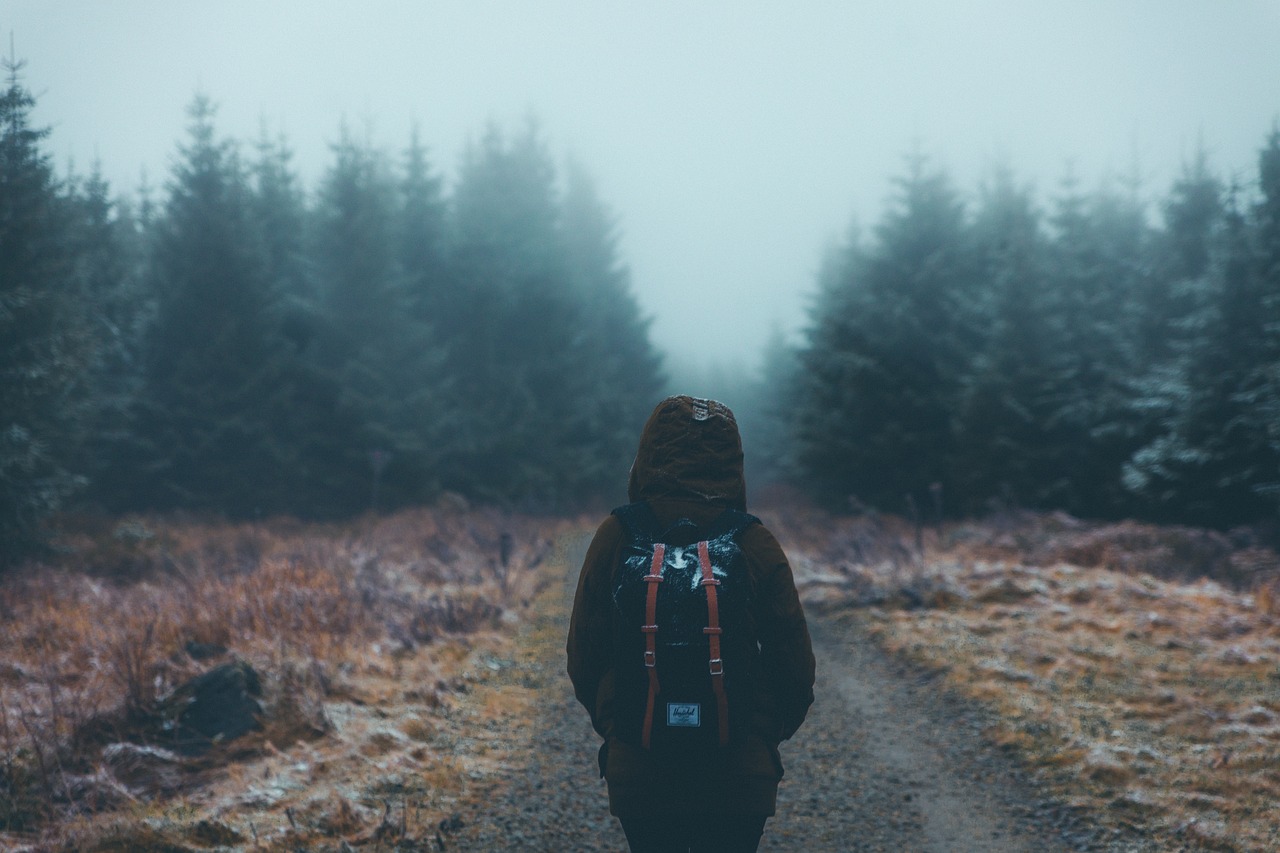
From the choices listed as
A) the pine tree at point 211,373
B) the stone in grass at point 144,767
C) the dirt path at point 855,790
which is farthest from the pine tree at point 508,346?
the stone in grass at point 144,767

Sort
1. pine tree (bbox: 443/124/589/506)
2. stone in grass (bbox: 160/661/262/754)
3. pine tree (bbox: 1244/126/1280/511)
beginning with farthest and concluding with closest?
pine tree (bbox: 443/124/589/506), pine tree (bbox: 1244/126/1280/511), stone in grass (bbox: 160/661/262/754)

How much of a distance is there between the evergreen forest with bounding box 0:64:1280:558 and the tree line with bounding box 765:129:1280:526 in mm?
83

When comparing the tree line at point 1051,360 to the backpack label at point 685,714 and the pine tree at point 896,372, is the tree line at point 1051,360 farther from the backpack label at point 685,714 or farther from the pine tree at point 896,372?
the backpack label at point 685,714

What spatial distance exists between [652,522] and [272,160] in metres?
31.7

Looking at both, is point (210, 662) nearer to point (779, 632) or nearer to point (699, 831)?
point (699, 831)

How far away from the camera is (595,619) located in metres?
2.67

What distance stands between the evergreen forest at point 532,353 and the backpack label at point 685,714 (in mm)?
15583

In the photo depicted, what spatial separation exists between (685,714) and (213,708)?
4.57 meters

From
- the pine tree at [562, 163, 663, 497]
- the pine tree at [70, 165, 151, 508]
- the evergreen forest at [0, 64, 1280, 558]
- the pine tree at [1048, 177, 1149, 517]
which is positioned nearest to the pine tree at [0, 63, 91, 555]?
the evergreen forest at [0, 64, 1280, 558]

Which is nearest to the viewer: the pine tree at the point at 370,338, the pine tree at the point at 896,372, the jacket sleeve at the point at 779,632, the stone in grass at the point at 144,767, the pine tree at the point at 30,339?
the jacket sleeve at the point at 779,632

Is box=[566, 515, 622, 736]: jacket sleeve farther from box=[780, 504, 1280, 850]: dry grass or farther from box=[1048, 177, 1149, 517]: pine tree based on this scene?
box=[1048, 177, 1149, 517]: pine tree

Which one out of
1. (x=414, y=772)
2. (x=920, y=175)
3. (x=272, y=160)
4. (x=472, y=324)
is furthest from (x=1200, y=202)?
(x=272, y=160)

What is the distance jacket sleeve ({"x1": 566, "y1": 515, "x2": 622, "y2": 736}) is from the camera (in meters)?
2.65

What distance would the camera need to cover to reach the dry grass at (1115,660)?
188 inches
